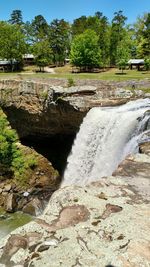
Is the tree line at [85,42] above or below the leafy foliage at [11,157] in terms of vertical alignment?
above

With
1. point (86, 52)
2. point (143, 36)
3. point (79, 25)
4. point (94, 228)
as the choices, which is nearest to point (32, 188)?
point (94, 228)

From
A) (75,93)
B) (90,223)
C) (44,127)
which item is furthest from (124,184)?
(44,127)

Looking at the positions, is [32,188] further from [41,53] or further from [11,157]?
[41,53]

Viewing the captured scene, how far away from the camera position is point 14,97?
32969 mm

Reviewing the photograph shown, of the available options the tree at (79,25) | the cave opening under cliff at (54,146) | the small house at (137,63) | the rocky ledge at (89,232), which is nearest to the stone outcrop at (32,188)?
the cave opening under cliff at (54,146)

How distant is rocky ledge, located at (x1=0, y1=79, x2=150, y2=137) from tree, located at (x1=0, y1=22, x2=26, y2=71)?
2846 centimetres

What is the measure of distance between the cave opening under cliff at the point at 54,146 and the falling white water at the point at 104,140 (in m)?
6.03

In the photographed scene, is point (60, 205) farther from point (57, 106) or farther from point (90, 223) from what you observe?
point (57, 106)

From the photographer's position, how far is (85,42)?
6009 cm

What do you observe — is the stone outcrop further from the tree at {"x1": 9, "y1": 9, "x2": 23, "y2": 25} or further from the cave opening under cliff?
the tree at {"x1": 9, "y1": 9, "x2": 23, "y2": 25}

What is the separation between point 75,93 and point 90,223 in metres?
20.1

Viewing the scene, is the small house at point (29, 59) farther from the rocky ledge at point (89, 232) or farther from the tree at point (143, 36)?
the rocky ledge at point (89, 232)

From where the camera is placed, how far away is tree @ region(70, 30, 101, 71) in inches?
2336

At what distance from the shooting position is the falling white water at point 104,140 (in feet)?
71.1
